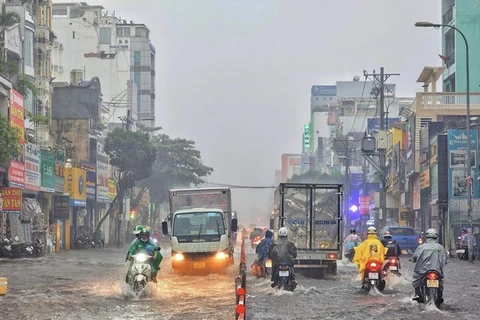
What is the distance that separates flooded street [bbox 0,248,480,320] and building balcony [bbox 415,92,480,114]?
33.7 meters

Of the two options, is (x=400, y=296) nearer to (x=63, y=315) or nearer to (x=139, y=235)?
(x=139, y=235)

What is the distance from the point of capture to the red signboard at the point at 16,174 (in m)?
44.2

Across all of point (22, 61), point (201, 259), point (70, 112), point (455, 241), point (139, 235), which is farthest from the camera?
point (70, 112)

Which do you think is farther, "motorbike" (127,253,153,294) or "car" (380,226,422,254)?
"car" (380,226,422,254)

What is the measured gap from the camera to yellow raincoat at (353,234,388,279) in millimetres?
21656

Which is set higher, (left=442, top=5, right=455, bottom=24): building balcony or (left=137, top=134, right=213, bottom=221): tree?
(left=442, top=5, right=455, bottom=24): building balcony

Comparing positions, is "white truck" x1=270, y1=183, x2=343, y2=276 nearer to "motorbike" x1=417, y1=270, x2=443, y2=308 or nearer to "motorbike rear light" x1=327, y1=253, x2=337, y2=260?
"motorbike rear light" x1=327, y1=253, x2=337, y2=260

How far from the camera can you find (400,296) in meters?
21.7

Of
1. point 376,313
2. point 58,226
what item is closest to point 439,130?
point 58,226

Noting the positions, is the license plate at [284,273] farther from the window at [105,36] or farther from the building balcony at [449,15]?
the window at [105,36]

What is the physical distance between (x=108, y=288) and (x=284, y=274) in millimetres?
5435

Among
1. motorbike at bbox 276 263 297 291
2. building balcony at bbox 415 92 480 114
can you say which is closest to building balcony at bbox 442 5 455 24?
building balcony at bbox 415 92 480 114

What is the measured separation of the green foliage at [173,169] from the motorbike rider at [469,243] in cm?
5252

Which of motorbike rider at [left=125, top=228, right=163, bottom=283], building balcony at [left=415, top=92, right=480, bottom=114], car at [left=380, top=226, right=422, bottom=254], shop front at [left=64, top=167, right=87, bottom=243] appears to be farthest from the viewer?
building balcony at [left=415, top=92, right=480, bottom=114]
